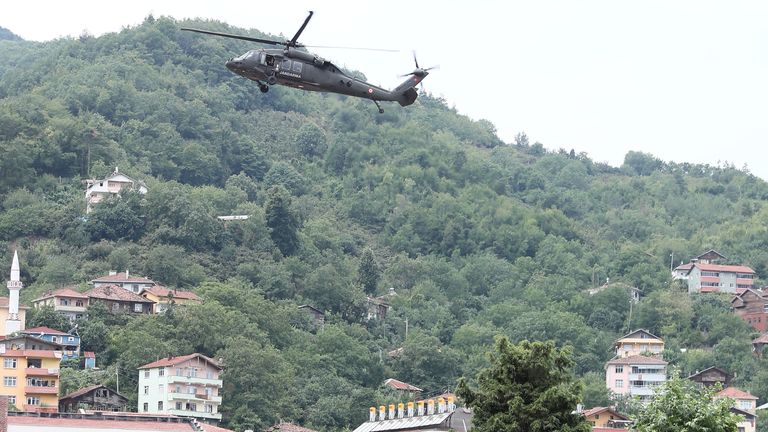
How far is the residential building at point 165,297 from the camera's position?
117 metres

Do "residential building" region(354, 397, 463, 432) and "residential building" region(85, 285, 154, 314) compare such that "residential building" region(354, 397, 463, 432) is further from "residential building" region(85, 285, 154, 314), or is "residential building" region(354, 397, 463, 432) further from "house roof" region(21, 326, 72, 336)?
"residential building" region(85, 285, 154, 314)

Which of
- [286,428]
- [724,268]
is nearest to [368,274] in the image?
[724,268]

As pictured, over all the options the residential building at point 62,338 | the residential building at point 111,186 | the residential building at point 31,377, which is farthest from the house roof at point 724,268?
the residential building at point 31,377

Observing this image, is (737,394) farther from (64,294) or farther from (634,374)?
(64,294)

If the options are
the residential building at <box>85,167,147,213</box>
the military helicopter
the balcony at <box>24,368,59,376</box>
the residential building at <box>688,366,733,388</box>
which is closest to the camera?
the military helicopter

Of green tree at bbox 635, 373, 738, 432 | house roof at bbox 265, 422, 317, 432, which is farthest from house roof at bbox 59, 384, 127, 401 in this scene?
green tree at bbox 635, 373, 738, 432

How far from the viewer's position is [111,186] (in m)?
144

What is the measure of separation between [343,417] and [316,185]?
70187mm

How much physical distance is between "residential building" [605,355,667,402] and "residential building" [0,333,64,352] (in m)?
38.8

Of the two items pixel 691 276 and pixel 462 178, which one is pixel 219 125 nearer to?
pixel 462 178

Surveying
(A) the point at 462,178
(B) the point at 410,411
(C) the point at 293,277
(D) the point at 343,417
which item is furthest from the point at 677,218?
(B) the point at 410,411

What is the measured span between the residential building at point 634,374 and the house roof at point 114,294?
30.1 metres

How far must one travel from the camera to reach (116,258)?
13038 centimetres

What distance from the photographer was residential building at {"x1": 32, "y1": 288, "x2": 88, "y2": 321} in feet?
373
